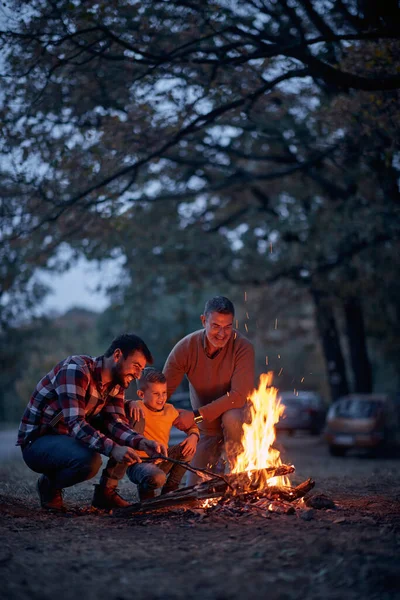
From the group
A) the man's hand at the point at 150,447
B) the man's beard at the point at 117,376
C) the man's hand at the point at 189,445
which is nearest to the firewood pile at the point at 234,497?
the man's hand at the point at 150,447

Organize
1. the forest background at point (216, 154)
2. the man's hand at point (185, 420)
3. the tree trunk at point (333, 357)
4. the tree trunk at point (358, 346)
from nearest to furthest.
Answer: the man's hand at point (185, 420)
the forest background at point (216, 154)
the tree trunk at point (358, 346)
the tree trunk at point (333, 357)

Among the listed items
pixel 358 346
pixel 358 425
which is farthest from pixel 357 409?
pixel 358 346

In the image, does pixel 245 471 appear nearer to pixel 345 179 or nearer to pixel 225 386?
pixel 225 386

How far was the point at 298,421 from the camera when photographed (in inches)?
1184

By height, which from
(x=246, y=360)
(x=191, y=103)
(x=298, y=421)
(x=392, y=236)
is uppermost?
(x=191, y=103)

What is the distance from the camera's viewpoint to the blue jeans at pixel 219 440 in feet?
24.8

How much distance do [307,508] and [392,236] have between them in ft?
37.3

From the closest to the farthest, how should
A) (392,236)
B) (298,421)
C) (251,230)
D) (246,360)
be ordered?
(246,360) < (392,236) < (251,230) < (298,421)

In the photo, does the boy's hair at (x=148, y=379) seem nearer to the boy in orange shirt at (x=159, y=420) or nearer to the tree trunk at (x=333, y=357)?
the boy in orange shirt at (x=159, y=420)

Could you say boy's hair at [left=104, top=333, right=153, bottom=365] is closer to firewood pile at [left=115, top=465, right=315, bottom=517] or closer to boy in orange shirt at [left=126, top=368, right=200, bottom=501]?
boy in orange shirt at [left=126, top=368, right=200, bottom=501]

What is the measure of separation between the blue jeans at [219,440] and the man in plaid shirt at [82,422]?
115cm

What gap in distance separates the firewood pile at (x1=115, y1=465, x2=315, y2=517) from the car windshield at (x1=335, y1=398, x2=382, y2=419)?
1396 centimetres

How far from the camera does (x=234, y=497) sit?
264 inches

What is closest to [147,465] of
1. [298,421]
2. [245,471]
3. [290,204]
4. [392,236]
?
[245,471]
